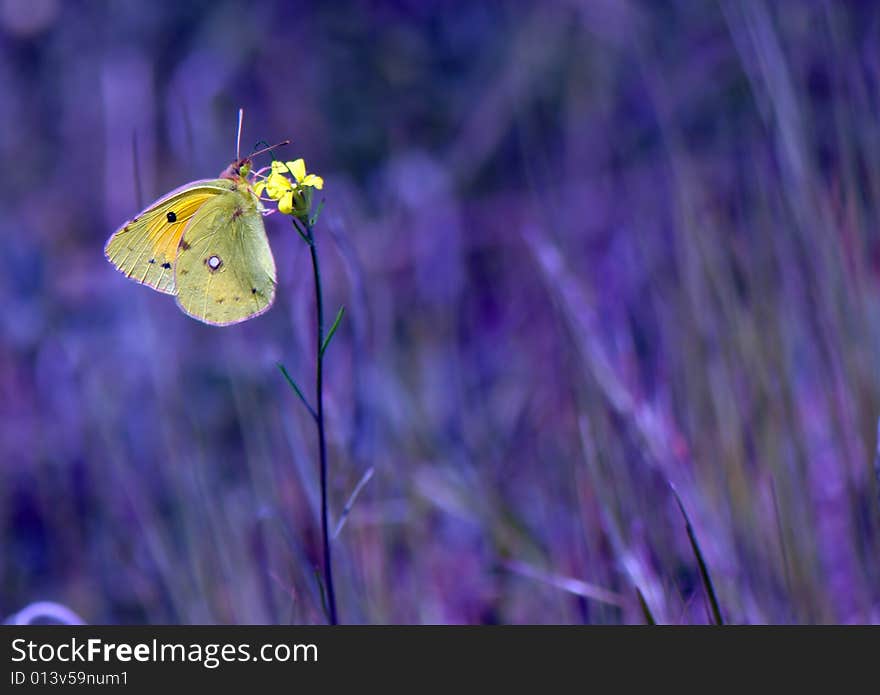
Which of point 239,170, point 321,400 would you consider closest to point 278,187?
point 239,170

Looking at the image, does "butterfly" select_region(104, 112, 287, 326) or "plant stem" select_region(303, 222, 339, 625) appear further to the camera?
"butterfly" select_region(104, 112, 287, 326)

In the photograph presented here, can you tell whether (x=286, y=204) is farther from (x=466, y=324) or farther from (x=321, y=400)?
(x=466, y=324)

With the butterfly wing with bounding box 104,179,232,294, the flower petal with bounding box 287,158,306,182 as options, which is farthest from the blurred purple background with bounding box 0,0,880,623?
the flower petal with bounding box 287,158,306,182

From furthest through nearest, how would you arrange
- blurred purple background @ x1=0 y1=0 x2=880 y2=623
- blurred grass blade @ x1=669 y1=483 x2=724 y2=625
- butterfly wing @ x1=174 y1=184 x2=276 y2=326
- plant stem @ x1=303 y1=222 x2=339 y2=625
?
blurred purple background @ x1=0 y1=0 x2=880 y2=623, butterfly wing @ x1=174 y1=184 x2=276 y2=326, blurred grass blade @ x1=669 y1=483 x2=724 y2=625, plant stem @ x1=303 y1=222 x2=339 y2=625

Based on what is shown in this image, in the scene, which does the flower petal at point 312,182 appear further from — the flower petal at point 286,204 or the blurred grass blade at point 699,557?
the blurred grass blade at point 699,557

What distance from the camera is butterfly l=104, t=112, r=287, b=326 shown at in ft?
4.20

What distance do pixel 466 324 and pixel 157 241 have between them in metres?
1.72

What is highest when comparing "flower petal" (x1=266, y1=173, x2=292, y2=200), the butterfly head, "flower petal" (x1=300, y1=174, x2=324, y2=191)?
the butterfly head

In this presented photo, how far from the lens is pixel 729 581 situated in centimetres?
136

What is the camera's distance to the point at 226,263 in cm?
133

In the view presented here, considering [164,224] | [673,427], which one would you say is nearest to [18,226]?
[164,224]

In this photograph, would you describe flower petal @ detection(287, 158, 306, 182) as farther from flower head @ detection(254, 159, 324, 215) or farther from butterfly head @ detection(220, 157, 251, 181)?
butterfly head @ detection(220, 157, 251, 181)

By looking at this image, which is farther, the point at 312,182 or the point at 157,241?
the point at 157,241
